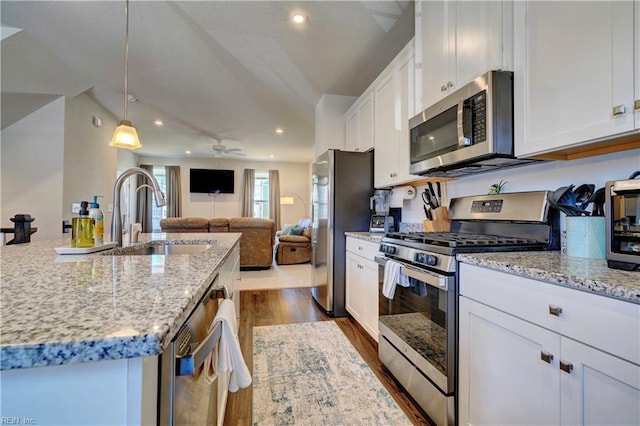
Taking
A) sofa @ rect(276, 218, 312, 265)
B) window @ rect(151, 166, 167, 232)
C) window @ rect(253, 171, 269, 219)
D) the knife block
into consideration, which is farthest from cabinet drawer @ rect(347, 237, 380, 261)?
window @ rect(151, 166, 167, 232)

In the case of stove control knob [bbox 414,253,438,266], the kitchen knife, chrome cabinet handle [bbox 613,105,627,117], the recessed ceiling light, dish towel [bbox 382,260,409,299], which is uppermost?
the recessed ceiling light

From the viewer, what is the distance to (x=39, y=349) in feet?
1.24

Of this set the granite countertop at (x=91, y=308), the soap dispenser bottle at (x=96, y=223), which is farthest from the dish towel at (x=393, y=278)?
the soap dispenser bottle at (x=96, y=223)

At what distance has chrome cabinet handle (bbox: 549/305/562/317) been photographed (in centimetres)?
92

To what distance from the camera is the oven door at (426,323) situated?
53.4 inches

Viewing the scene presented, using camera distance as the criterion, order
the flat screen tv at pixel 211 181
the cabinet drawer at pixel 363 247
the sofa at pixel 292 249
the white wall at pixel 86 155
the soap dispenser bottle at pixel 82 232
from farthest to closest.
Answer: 1. the flat screen tv at pixel 211 181
2. the sofa at pixel 292 249
3. the white wall at pixel 86 155
4. the cabinet drawer at pixel 363 247
5. the soap dispenser bottle at pixel 82 232

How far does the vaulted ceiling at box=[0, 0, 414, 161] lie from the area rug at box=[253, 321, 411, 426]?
2.57m

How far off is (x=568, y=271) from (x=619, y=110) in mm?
579

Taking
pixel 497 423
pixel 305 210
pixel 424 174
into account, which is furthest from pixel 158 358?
pixel 305 210

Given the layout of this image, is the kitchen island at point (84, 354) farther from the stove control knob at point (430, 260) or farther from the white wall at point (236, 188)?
the white wall at point (236, 188)

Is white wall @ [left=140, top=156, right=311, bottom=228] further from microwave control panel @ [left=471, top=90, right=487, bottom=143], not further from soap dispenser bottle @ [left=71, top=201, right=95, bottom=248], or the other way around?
microwave control panel @ [left=471, top=90, right=487, bottom=143]

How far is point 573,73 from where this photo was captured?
1141 millimetres

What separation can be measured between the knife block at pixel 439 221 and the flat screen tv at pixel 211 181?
278 inches

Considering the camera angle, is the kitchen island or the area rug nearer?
the kitchen island
